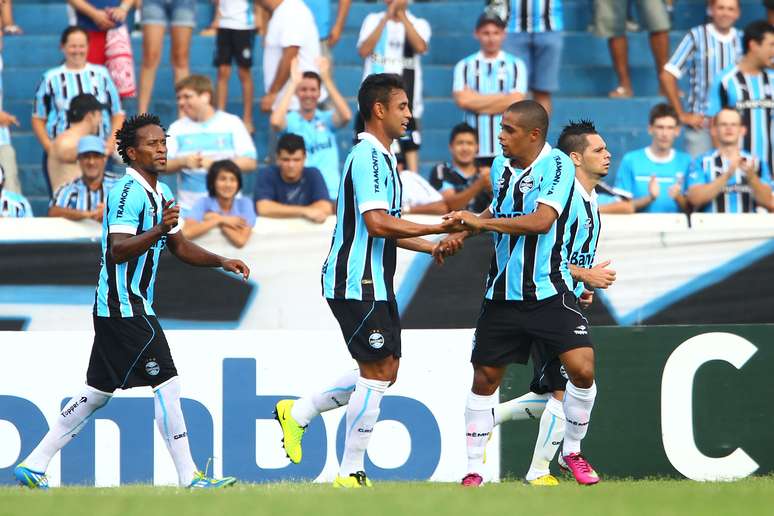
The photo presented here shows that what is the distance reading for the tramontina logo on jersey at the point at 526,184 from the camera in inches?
292

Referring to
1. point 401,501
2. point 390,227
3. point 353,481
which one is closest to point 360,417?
point 353,481

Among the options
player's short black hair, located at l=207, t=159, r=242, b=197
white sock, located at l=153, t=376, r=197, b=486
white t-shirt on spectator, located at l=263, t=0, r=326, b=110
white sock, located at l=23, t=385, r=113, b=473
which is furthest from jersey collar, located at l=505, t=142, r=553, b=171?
white t-shirt on spectator, located at l=263, t=0, r=326, b=110

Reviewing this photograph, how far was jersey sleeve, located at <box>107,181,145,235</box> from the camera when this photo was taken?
7438 mm

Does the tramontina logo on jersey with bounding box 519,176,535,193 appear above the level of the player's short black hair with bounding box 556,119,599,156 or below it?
below

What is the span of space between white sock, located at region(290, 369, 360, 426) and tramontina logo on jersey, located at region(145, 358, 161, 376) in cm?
77

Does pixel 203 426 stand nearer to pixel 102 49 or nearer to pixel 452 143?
pixel 452 143

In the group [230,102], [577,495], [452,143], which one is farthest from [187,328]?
[230,102]

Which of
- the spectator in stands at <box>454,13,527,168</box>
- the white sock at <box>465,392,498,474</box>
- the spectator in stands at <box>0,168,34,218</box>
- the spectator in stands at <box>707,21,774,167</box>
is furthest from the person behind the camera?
the spectator in stands at <box>454,13,527,168</box>

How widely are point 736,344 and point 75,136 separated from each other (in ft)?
17.5

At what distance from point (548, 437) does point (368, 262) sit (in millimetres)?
1544

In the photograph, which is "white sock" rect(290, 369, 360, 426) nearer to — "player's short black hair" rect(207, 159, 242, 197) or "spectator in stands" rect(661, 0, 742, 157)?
"player's short black hair" rect(207, 159, 242, 197)

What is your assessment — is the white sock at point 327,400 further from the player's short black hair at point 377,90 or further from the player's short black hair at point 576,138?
the player's short black hair at point 576,138

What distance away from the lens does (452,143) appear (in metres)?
11.2

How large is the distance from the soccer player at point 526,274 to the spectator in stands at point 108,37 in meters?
6.14
